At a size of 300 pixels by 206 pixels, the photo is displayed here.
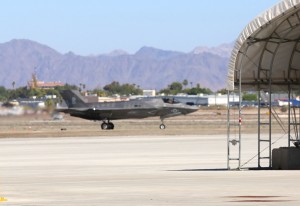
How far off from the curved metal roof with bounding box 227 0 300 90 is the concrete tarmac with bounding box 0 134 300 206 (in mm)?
3193

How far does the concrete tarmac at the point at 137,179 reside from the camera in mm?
23953

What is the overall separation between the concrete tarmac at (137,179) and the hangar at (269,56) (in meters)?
2.58

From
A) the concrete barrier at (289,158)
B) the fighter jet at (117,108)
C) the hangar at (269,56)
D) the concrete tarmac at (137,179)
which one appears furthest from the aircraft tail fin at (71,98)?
the concrete barrier at (289,158)

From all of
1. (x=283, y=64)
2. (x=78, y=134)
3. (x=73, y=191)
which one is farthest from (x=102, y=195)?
(x=78, y=134)

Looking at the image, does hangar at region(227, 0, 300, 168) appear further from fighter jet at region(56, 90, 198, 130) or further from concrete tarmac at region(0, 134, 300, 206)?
fighter jet at region(56, 90, 198, 130)

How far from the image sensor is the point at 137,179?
30578 millimetres

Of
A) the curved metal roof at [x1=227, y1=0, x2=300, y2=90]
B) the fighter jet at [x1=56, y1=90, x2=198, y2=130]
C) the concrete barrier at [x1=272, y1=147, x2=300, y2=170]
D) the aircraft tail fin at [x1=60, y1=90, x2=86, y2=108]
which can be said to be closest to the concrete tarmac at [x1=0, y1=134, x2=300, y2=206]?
the concrete barrier at [x1=272, y1=147, x2=300, y2=170]

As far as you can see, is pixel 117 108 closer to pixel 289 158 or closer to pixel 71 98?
pixel 71 98

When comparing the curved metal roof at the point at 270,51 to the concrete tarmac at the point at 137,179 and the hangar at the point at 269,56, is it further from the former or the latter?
the concrete tarmac at the point at 137,179

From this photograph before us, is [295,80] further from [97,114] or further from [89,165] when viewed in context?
[97,114]

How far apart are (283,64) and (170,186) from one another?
8548 millimetres

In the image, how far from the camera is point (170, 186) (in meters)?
27.5

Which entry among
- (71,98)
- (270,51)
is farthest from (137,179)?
(71,98)

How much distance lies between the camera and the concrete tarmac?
24.0 meters
